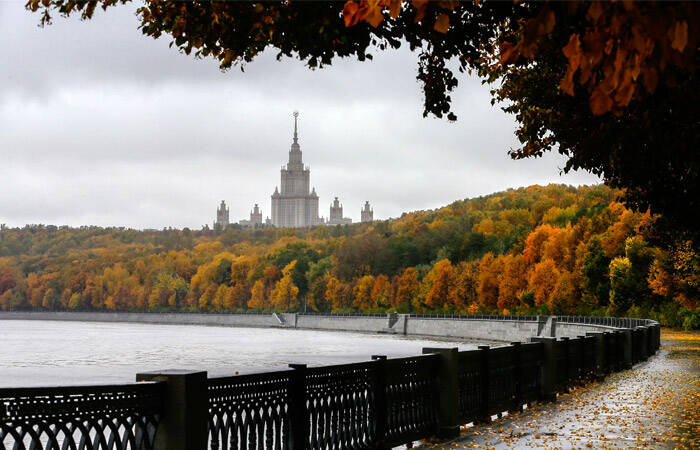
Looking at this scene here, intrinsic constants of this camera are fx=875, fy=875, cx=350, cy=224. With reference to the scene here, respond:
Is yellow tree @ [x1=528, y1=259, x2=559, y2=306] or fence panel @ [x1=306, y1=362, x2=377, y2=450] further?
yellow tree @ [x1=528, y1=259, x2=559, y2=306]

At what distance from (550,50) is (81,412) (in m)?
6.73

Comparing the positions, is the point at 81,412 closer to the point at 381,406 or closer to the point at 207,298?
the point at 381,406

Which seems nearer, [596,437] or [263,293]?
[596,437]

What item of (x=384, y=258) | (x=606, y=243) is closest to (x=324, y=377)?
(x=606, y=243)

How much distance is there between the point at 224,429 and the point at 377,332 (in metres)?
111

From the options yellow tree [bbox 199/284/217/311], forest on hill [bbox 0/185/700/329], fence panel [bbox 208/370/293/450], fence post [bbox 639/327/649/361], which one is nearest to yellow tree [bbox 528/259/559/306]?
forest on hill [bbox 0/185/700/329]

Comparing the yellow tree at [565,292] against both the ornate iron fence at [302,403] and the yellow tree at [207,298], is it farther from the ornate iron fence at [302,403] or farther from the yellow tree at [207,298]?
the yellow tree at [207,298]

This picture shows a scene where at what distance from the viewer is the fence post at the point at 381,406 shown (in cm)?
1110

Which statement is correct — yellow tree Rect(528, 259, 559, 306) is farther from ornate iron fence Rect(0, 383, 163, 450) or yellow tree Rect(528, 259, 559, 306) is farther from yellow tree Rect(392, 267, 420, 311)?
ornate iron fence Rect(0, 383, 163, 450)

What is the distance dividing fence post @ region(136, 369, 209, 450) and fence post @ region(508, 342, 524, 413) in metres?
9.06

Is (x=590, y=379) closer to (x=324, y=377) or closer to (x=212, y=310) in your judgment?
(x=324, y=377)

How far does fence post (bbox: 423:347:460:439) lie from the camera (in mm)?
12666

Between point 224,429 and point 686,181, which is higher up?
point 686,181

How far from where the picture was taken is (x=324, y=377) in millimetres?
10172
